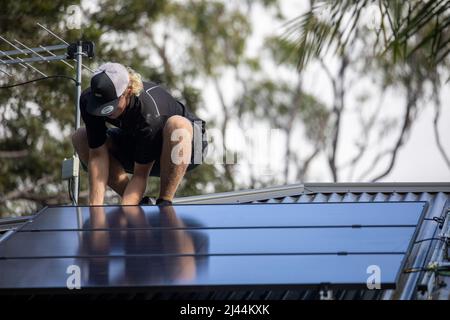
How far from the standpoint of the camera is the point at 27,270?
6.58 m

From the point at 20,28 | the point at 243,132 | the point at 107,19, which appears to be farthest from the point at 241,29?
the point at 20,28

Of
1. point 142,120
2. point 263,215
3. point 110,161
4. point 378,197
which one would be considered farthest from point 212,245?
point 378,197

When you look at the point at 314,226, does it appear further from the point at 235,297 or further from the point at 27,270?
the point at 27,270

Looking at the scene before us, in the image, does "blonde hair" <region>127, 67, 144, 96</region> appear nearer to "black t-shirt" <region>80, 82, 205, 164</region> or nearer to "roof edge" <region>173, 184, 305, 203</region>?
"black t-shirt" <region>80, 82, 205, 164</region>

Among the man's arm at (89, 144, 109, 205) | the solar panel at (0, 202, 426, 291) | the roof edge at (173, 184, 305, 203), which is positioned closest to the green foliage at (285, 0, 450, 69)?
the solar panel at (0, 202, 426, 291)

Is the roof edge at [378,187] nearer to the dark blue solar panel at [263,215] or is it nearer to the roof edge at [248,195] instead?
the roof edge at [248,195]

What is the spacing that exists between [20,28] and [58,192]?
417 cm

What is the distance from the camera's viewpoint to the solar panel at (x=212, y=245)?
6.21m

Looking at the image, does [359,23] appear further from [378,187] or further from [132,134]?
[378,187]

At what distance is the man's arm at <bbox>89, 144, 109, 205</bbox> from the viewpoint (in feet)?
29.4

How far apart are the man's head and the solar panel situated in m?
0.84

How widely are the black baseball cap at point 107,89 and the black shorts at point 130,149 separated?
51 cm

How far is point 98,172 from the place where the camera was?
356 inches
